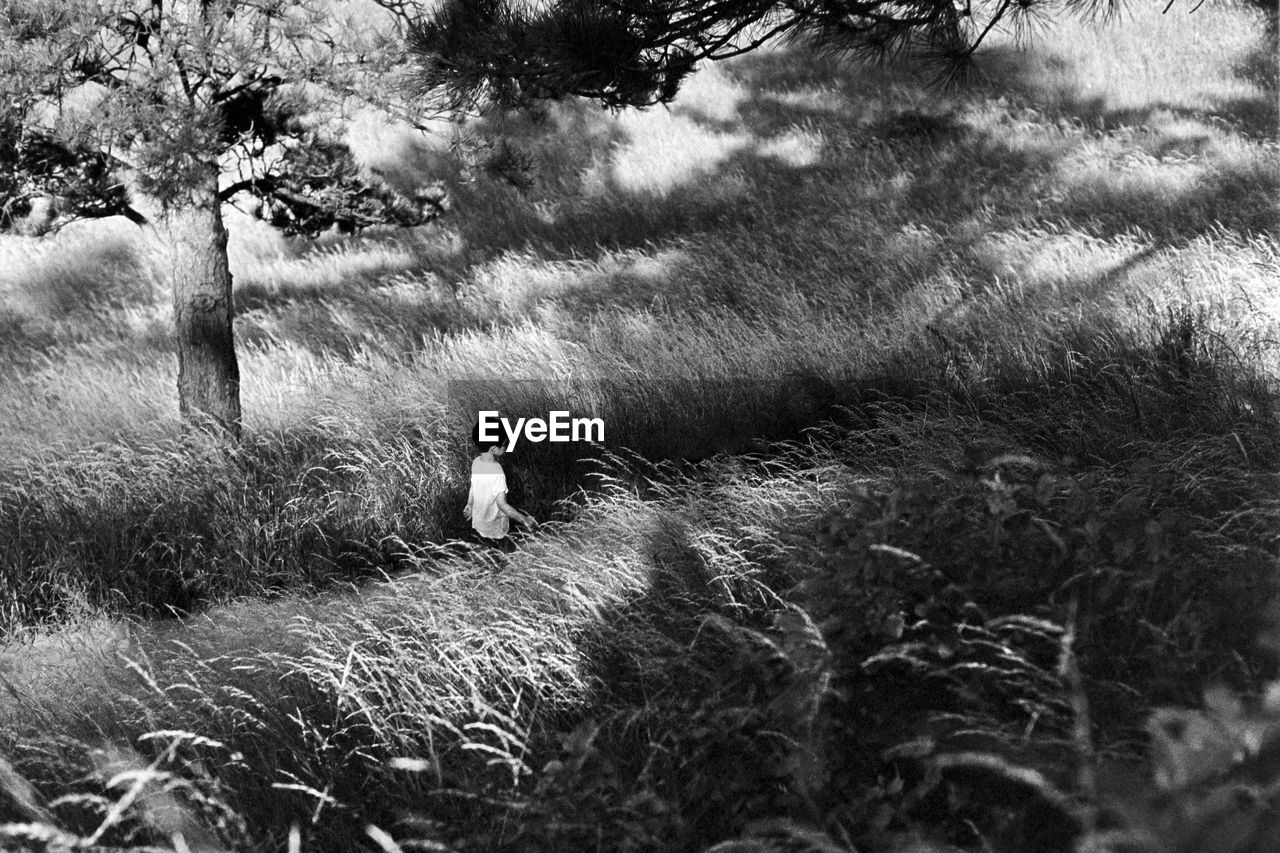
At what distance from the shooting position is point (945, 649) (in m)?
2.60

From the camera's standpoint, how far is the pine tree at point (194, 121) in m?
4.92

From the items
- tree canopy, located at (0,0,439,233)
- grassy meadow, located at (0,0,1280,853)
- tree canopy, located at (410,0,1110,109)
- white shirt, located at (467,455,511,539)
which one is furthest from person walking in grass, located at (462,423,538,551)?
tree canopy, located at (0,0,439,233)

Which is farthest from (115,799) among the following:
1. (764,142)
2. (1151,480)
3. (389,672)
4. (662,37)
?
(764,142)

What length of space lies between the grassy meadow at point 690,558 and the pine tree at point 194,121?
0.65 meters

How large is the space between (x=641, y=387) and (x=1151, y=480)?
3.43 metres

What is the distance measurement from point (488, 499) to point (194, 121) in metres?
1.95

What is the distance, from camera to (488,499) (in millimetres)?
4883

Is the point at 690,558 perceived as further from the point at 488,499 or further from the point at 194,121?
the point at 194,121

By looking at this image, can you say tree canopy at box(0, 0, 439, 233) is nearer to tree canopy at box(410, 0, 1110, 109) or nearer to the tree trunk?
the tree trunk

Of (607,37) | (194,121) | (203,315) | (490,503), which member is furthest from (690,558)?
(203,315)

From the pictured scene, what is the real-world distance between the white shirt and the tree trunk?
5.22ft

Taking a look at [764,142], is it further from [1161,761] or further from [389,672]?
[1161,761]

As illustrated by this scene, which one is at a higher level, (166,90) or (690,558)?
(166,90)

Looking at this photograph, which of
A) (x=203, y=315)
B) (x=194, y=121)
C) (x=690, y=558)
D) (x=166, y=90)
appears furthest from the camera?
(x=203, y=315)
